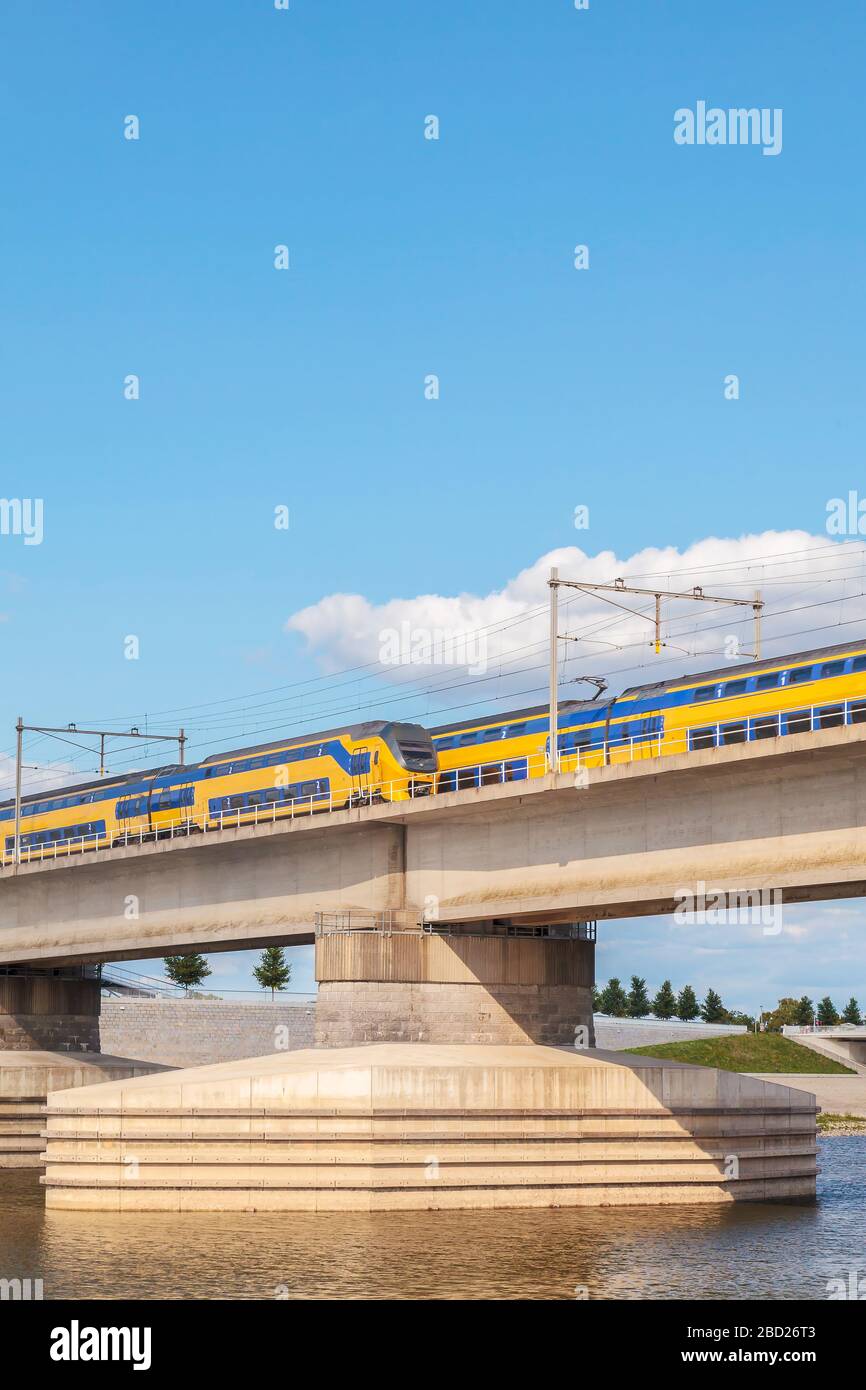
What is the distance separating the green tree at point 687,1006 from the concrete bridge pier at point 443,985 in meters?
130

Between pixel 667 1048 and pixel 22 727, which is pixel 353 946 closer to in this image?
pixel 22 727

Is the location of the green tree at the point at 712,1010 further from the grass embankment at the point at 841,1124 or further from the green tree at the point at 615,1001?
the grass embankment at the point at 841,1124

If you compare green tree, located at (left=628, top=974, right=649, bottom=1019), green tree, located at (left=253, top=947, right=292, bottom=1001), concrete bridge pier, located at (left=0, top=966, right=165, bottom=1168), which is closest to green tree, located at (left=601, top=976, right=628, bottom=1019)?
green tree, located at (left=628, top=974, right=649, bottom=1019)

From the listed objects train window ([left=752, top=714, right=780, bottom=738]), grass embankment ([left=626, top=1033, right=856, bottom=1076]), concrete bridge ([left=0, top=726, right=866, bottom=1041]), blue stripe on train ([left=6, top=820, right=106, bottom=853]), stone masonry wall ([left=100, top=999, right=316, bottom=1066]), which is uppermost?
train window ([left=752, top=714, right=780, bottom=738])

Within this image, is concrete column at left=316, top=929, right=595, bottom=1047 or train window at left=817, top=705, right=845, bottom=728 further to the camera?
concrete column at left=316, top=929, right=595, bottom=1047

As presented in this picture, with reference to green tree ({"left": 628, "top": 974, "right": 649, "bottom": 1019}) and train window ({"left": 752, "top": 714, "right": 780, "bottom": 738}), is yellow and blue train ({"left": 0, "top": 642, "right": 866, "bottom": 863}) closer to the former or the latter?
train window ({"left": 752, "top": 714, "right": 780, "bottom": 738})

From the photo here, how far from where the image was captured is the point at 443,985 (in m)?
53.7

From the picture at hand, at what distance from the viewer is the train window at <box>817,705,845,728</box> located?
4491 cm

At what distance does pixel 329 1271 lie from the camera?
3684cm

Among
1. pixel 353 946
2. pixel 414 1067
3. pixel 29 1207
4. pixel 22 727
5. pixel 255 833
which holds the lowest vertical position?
pixel 29 1207

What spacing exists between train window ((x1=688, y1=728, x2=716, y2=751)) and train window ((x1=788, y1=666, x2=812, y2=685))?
2977 mm

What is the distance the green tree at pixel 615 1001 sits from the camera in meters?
184
